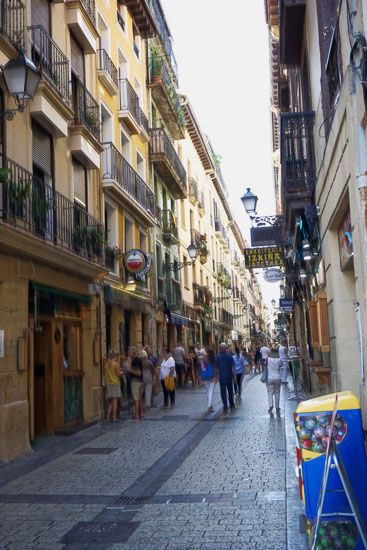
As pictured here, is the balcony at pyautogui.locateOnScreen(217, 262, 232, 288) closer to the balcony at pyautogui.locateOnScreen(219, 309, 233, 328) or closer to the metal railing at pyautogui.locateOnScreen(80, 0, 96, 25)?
the balcony at pyautogui.locateOnScreen(219, 309, 233, 328)

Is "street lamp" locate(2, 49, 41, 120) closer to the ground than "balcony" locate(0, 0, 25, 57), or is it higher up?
closer to the ground

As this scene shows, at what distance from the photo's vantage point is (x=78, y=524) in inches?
261

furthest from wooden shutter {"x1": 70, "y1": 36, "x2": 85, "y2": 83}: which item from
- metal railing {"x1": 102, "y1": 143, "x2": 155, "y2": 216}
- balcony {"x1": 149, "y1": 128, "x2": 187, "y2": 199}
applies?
balcony {"x1": 149, "y1": 128, "x2": 187, "y2": 199}

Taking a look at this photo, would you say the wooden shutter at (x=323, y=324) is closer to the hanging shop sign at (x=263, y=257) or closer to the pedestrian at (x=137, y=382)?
the pedestrian at (x=137, y=382)

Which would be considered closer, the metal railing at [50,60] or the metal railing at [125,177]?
the metal railing at [50,60]

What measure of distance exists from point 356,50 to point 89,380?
11187 mm

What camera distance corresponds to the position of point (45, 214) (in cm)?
1284

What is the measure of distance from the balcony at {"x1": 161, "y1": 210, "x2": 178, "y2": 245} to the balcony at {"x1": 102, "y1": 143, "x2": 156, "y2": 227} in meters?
3.19

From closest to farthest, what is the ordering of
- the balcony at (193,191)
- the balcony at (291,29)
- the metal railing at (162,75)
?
the balcony at (291,29)
the metal railing at (162,75)
the balcony at (193,191)

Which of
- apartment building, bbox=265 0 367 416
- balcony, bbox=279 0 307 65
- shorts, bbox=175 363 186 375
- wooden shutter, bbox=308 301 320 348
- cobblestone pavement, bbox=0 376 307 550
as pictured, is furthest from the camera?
shorts, bbox=175 363 186 375

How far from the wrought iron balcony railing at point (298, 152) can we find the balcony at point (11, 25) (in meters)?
5.32

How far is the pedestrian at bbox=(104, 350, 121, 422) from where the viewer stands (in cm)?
1523

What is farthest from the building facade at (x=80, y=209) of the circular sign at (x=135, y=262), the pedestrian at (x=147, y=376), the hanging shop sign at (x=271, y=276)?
the hanging shop sign at (x=271, y=276)

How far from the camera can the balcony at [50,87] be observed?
42.8 feet
